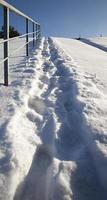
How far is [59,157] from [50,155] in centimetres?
7

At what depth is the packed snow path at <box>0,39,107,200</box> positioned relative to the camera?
1.93 m

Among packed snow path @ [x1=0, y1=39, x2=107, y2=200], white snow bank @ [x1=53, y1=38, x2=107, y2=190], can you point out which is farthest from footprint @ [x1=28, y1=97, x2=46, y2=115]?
white snow bank @ [x1=53, y1=38, x2=107, y2=190]

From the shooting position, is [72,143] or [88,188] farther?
[72,143]

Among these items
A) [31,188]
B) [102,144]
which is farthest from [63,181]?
[102,144]

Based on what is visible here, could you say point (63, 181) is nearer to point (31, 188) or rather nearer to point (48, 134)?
point (31, 188)

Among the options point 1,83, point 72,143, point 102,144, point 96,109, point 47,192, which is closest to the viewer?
point 47,192

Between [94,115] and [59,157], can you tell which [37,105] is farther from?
[59,157]

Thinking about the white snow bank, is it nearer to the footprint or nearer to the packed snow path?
the packed snow path

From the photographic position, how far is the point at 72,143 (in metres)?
2.57

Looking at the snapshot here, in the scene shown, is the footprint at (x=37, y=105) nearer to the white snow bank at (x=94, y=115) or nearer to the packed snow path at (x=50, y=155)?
the packed snow path at (x=50, y=155)

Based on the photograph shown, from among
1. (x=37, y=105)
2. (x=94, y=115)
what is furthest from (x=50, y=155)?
(x=37, y=105)

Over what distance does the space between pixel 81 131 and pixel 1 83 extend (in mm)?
2146

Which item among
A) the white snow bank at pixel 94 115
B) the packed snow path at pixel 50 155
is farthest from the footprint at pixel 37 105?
the white snow bank at pixel 94 115

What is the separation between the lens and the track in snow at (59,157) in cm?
193
